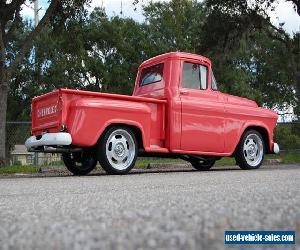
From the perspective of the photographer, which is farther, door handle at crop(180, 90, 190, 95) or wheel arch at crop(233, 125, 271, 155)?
wheel arch at crop(233, 125, 271, 155)

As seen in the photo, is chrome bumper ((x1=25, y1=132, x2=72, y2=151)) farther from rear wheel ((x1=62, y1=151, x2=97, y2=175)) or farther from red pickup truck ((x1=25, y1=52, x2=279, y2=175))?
rear wheel ((x1=62, y1=151, x2=97, y2=175))

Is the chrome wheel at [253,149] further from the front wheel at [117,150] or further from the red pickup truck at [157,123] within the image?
the front wheel at [117,150]

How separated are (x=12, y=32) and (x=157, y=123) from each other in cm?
679

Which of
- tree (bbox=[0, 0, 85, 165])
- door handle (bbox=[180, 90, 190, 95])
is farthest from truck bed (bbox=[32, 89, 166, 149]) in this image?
tree (bbox=[0, 0, 85, 165])

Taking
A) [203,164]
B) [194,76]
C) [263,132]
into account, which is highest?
[194,76]

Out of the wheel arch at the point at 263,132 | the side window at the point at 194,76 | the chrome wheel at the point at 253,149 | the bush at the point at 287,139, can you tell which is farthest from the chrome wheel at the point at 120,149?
the bush at the point at 287,139

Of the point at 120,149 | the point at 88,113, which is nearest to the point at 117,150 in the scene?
the point at 120,149

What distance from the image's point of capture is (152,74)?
1005cm

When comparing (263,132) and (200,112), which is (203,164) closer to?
(263,132)

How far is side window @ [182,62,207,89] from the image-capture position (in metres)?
9.59

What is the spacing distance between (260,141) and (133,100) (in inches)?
133

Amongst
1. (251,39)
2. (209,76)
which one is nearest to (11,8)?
(209,76)

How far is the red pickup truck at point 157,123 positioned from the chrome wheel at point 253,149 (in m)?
0.02

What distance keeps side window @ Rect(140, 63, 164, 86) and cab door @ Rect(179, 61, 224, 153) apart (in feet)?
1.54
